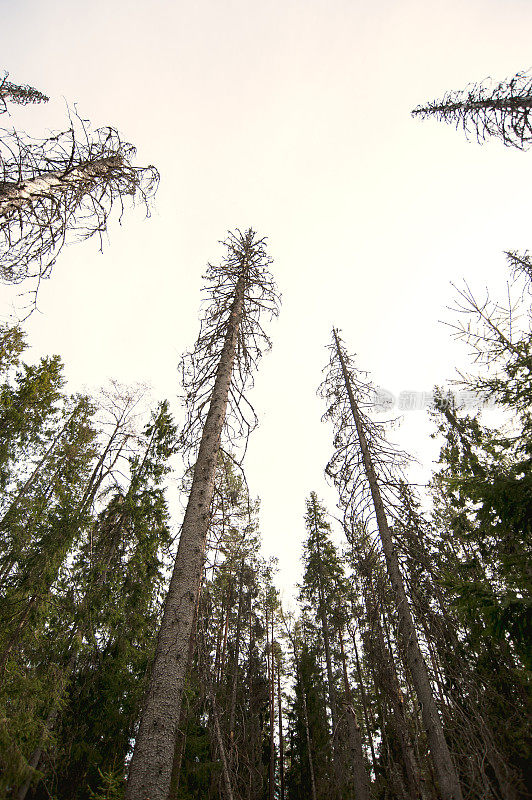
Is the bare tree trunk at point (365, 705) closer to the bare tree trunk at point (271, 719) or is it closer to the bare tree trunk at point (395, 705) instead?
the bare tree trunk at point (271, 719)

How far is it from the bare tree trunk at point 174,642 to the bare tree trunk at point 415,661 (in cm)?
428

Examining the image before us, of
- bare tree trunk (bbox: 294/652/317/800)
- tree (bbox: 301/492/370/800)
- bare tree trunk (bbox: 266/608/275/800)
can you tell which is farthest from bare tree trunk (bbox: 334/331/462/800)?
bare tree trunk (bbox: 294/652/317/800)

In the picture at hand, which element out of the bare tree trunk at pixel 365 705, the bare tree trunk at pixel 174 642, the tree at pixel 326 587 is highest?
the tree at pixel 326 587

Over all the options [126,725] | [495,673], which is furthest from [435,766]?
[126,725]

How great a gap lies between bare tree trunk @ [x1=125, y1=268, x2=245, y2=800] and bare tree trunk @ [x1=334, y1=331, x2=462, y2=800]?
4.28m

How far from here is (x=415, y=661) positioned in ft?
23.8

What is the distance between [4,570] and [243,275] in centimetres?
1255

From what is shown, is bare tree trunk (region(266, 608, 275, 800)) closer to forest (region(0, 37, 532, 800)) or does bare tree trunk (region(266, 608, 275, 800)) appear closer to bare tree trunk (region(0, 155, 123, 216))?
forest (region(0, 37, 532, 800))

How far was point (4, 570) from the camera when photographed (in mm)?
12086

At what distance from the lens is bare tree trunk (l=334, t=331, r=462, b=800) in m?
5.95

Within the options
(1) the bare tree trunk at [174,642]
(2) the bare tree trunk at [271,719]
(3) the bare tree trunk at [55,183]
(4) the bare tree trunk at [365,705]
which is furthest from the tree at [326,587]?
(3) the bare tree trunk at [55,183]

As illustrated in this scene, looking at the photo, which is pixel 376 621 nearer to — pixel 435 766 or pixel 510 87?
pixel 435 766

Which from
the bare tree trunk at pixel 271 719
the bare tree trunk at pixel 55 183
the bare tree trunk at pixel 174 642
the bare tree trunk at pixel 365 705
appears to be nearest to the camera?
the bare tree trunk at pixel 174 642

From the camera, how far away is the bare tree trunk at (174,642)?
3043 mm
